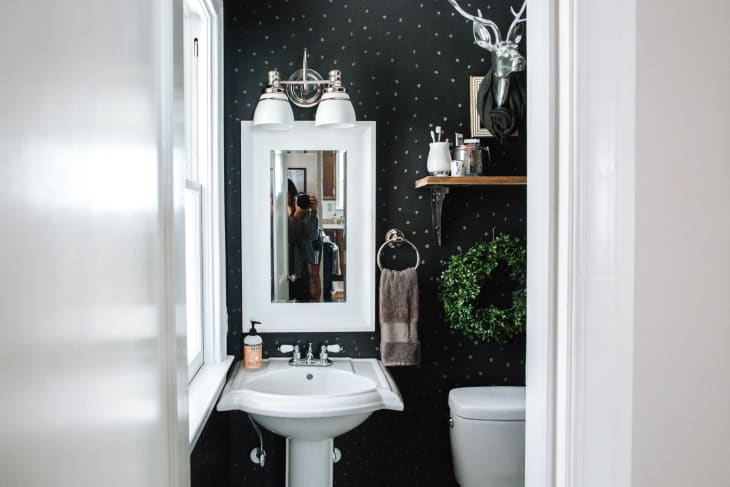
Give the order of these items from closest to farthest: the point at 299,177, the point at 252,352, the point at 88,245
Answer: the point at 88,245 < the point at 252,352 < the point at 299,177

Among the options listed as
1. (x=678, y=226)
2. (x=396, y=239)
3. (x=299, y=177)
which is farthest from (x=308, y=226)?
(x=678, y=226)

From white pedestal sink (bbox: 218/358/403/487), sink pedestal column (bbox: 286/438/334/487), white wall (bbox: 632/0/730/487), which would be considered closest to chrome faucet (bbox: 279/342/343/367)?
white pedestal sink (bbox: 218/358/403/487)

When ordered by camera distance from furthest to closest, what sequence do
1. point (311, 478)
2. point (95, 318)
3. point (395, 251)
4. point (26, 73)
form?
1. point (395, 251)
2. point (311, 478)
3. point (95, 318)
4. point (26, 73)

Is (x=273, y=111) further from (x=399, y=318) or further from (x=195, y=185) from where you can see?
(x=399, y=318)

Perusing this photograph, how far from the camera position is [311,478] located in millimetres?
2039

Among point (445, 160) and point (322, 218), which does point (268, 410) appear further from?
point (445, 160)

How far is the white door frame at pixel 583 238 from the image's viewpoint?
0.96 m

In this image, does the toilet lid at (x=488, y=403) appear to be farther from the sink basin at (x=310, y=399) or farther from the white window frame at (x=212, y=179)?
the white window frame at (x=212, y=179)

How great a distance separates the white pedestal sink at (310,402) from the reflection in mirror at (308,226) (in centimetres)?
30

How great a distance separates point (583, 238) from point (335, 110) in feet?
4.35

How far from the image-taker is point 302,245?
2.35m

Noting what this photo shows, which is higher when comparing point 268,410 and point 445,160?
point 445,160

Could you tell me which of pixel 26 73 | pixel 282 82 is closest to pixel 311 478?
pixel 282 82

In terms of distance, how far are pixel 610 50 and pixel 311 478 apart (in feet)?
5.42
